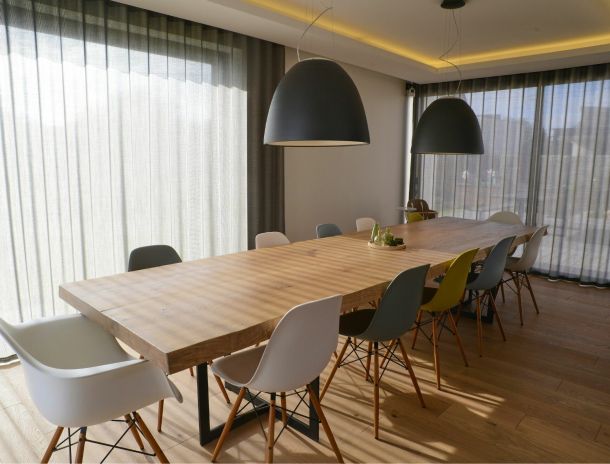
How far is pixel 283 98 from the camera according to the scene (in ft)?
7.85

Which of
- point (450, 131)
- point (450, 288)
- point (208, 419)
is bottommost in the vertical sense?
point (208, 419)

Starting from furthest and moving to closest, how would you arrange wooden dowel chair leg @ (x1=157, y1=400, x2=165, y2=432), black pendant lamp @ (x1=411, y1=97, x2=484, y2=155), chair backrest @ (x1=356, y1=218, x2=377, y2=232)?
chair backrest @ (x1=356, y1=218, x2=377, y2=232) < black pendant lamp @ (x1=411, y1=97, x2=484, y2=155) < wooden dowel chair leg @ (x1=157, y1=400, x2=165, y2=432)

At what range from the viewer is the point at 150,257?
2752 mm

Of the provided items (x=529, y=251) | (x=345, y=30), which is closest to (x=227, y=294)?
(x=529, y=251)

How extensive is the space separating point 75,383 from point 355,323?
1.50 m

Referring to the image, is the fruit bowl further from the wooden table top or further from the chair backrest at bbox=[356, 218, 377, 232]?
the chair backrest at bbox=[356, 218, 377, 232]

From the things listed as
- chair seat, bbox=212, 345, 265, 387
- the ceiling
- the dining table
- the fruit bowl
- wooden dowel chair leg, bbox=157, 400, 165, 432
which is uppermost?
the ceiling

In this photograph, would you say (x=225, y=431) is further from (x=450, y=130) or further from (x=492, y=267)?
(x=450, y=130)

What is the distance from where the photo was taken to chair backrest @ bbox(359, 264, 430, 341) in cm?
216

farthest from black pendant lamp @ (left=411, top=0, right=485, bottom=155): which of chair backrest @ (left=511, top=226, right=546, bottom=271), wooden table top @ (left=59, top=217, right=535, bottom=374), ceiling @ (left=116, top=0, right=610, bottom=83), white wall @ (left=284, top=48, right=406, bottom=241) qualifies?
white wall @ (left=284, top=48, right=406, bottom=241)

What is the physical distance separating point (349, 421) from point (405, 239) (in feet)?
5.25

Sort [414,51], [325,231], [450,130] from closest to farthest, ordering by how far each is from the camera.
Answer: [450,130], [325,231], [414,51]

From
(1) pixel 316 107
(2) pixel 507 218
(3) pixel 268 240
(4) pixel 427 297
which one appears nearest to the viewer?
(1) pixel 316 107

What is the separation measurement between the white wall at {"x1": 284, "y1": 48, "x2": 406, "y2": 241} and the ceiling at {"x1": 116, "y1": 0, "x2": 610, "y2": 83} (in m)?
0.55
